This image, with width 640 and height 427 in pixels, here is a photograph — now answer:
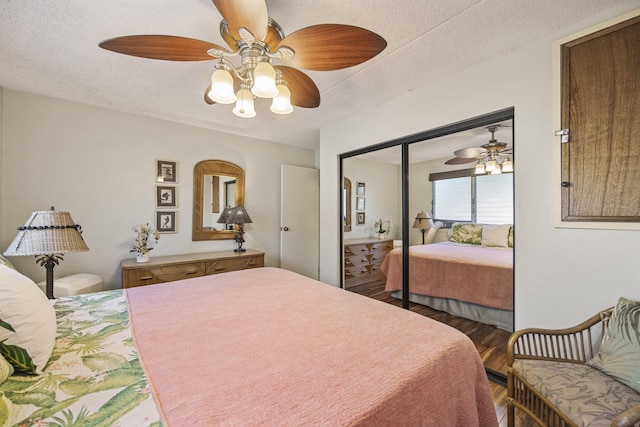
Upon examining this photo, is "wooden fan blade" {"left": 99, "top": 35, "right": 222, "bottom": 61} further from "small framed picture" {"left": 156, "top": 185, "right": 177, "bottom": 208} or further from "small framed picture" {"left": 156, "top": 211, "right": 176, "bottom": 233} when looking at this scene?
"small framed picture" {"left": 156, "top": 211, "right": 176, "bottom": 233}

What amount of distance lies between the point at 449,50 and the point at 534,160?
950mm

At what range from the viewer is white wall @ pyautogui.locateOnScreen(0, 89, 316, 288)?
93.5 inches

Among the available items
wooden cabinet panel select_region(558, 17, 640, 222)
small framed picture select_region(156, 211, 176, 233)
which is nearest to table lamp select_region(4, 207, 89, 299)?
small framed picture select_region(156, 211, 176, 233)

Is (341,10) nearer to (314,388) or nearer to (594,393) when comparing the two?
(314,388)

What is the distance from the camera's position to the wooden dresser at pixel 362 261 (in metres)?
3.02

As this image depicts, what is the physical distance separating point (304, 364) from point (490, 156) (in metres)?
2.08

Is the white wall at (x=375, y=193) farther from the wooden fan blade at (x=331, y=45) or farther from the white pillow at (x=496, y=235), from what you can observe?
the wooden fan blade at (x=331, y=45)

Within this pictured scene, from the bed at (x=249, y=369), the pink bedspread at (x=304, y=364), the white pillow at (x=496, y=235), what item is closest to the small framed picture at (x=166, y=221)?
the bed at (x=249, y=369)

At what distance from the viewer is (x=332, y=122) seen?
10.6 feet

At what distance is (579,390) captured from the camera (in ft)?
3.75

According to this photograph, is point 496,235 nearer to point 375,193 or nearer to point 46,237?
point 375,193

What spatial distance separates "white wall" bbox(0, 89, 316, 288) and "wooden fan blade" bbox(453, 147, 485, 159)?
287cm

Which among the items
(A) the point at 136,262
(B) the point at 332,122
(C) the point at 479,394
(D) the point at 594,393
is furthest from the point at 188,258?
(D) the point at 594,393

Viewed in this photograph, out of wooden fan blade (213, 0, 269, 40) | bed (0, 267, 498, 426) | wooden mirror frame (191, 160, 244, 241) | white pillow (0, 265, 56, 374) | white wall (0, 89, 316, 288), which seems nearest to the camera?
bed (0, 267, 498, 426)
